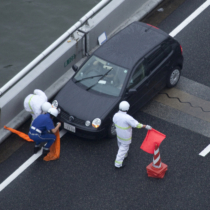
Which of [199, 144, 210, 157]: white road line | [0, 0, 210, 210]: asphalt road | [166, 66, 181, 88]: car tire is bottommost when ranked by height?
[0, 0, 210, 210]: asphalt road

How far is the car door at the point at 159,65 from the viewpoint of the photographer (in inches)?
453

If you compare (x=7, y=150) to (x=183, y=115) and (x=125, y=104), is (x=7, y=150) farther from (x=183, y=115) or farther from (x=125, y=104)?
(x=183, y=115)

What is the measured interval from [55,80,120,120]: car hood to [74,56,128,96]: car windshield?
18cm

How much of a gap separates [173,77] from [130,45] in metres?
1.64

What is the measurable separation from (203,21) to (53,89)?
5640 mm

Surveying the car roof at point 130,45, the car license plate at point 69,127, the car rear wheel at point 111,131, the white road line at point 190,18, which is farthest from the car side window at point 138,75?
the white road line at point 190,18

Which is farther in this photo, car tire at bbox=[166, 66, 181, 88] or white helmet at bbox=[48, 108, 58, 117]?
car tire at bbox=[166, 66, 181, 88]

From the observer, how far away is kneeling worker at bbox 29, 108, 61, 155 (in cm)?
1020

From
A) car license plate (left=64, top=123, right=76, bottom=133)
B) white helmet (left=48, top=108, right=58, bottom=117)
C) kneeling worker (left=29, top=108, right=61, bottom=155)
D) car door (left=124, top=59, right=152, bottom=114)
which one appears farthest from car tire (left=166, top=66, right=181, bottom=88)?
white helmet (left=48, top=108, right=58, bottom=117)

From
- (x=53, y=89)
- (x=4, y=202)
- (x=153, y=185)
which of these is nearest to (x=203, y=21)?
(x=53, y=89)

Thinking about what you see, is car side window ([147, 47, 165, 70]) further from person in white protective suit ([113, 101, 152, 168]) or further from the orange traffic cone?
the orange traffic cone

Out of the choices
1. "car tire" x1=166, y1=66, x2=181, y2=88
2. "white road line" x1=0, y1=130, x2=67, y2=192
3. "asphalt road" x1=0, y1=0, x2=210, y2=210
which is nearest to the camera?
"asphalt road" x1=0, y1=0, x2=210, y2=210

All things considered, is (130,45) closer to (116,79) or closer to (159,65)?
(159,65)

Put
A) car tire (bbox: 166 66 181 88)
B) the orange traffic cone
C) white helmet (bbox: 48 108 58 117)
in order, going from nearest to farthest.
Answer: the orange traffic cone → white helmet (bbox: 48 108 58 117) → car tire (bbox: 166 66 181 88)
